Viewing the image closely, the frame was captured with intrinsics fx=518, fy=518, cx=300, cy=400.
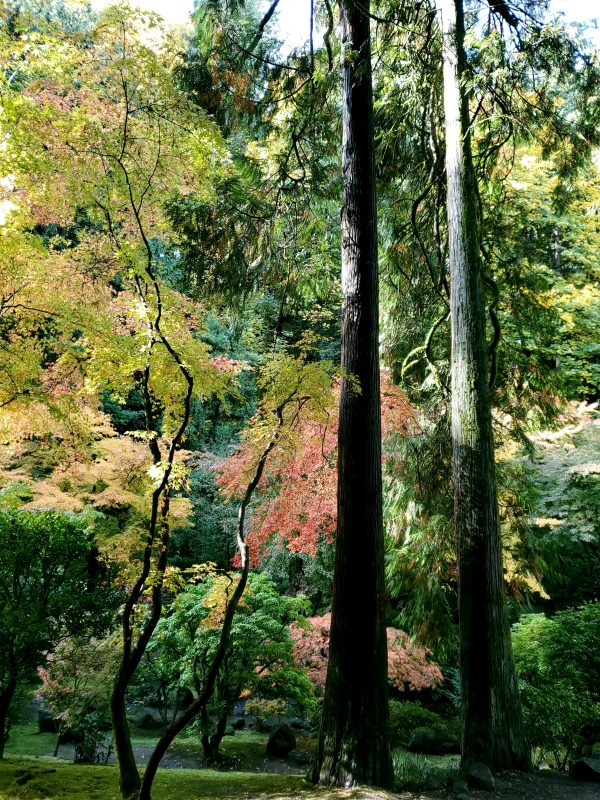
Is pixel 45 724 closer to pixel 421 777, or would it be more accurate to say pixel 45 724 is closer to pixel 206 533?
pixel 206 533

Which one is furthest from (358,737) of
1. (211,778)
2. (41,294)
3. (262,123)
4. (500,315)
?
(500,315)

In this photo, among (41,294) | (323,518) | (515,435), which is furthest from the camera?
(323,518)

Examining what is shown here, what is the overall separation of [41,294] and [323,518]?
157 inches

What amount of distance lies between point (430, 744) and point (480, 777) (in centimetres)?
486

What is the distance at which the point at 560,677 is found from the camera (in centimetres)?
507

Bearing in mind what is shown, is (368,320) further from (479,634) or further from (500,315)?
(500,315)

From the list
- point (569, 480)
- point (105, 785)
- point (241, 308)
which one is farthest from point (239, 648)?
point (569, 480)

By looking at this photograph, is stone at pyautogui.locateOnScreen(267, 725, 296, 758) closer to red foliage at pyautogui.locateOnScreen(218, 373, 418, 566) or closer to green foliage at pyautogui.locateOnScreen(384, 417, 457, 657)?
red foliage at pyautogui.locateOnScreen(218, 373, 418, 566)

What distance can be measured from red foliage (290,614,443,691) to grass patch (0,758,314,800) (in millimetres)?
2665

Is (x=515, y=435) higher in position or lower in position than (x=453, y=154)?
lower

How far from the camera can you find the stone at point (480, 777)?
2.94 metres

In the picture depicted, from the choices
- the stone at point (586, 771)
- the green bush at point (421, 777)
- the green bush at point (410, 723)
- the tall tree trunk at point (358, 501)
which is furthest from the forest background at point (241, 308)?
the green bush at point (421, 777)

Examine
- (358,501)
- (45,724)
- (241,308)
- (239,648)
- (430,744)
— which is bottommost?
(45,724)

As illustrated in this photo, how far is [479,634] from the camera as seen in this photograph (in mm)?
3424
